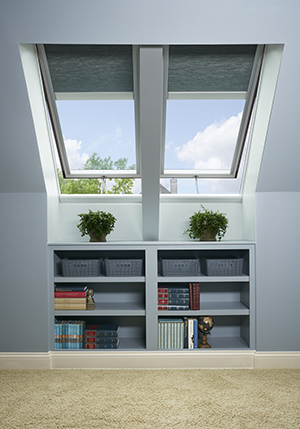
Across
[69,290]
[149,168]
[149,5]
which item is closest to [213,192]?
[149,168]

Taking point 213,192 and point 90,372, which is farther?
point 213,192

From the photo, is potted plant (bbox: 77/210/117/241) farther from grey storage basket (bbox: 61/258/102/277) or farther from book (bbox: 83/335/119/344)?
book (bbox: 83/335/119/344)

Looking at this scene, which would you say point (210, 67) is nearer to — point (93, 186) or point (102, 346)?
point (93, 186)

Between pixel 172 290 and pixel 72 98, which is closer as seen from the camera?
pixel 72 98

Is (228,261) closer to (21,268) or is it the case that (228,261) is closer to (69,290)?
(69,290)

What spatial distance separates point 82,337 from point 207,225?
1510 millimetres

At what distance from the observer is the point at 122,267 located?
126 inches

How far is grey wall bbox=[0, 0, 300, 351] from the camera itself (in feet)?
6.82

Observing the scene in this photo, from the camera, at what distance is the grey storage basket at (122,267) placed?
3186 millimetres

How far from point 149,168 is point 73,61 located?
39.6 inches

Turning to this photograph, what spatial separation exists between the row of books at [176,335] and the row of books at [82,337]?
40cm

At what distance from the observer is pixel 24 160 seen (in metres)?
2.87

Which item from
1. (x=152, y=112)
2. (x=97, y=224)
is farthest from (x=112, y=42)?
(x=97, y=224)

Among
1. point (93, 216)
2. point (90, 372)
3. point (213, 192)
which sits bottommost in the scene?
point (90, 372)
